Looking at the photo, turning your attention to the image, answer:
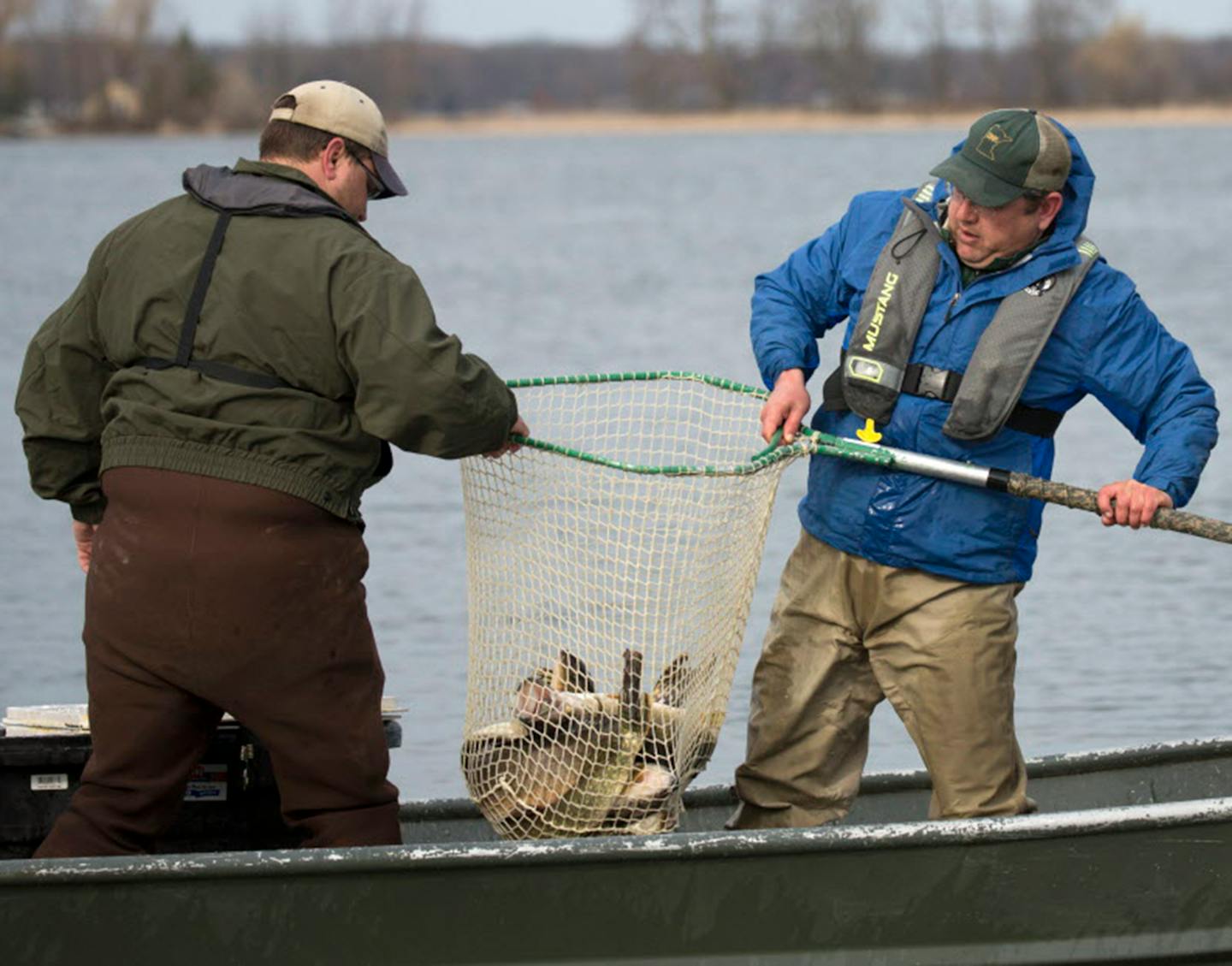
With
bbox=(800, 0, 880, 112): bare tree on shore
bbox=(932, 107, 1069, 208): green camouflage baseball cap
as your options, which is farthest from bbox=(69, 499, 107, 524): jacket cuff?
bbox=(800, 0, 880, 112): bare tree on shore

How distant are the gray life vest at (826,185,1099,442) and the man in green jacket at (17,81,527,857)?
781mm

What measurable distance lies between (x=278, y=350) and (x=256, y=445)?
19 centimetres

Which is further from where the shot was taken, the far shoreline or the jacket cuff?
the far shoreline

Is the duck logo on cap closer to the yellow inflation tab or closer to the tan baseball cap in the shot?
the yellow inflation tab

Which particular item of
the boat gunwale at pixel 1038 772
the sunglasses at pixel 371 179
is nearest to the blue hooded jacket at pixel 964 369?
the sunglasses at pixel 371 179

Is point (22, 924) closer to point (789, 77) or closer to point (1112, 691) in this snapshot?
point (1112, 691)

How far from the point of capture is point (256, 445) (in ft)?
14.4

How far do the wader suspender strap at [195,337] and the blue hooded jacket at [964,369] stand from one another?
1.14 m

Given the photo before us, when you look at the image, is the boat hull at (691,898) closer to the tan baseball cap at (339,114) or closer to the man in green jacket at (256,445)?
the man in green jacket at (256,445)

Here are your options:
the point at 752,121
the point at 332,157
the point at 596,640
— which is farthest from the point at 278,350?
the point at 752,121

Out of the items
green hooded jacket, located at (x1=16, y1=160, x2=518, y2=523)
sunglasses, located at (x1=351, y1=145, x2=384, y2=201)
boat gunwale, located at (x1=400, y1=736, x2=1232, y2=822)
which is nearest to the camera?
green hooded jacket, located at (x1=16, y1=160, x2=518, y2=523)

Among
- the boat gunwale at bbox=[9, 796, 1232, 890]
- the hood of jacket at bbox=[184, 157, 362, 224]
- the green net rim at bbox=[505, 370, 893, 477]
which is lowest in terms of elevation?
the boat gunwale at bbox=[9, 796, 1232, 890]

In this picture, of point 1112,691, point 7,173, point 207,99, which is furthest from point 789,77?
point 1112,691

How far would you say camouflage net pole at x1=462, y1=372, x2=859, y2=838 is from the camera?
4852 millimetres
